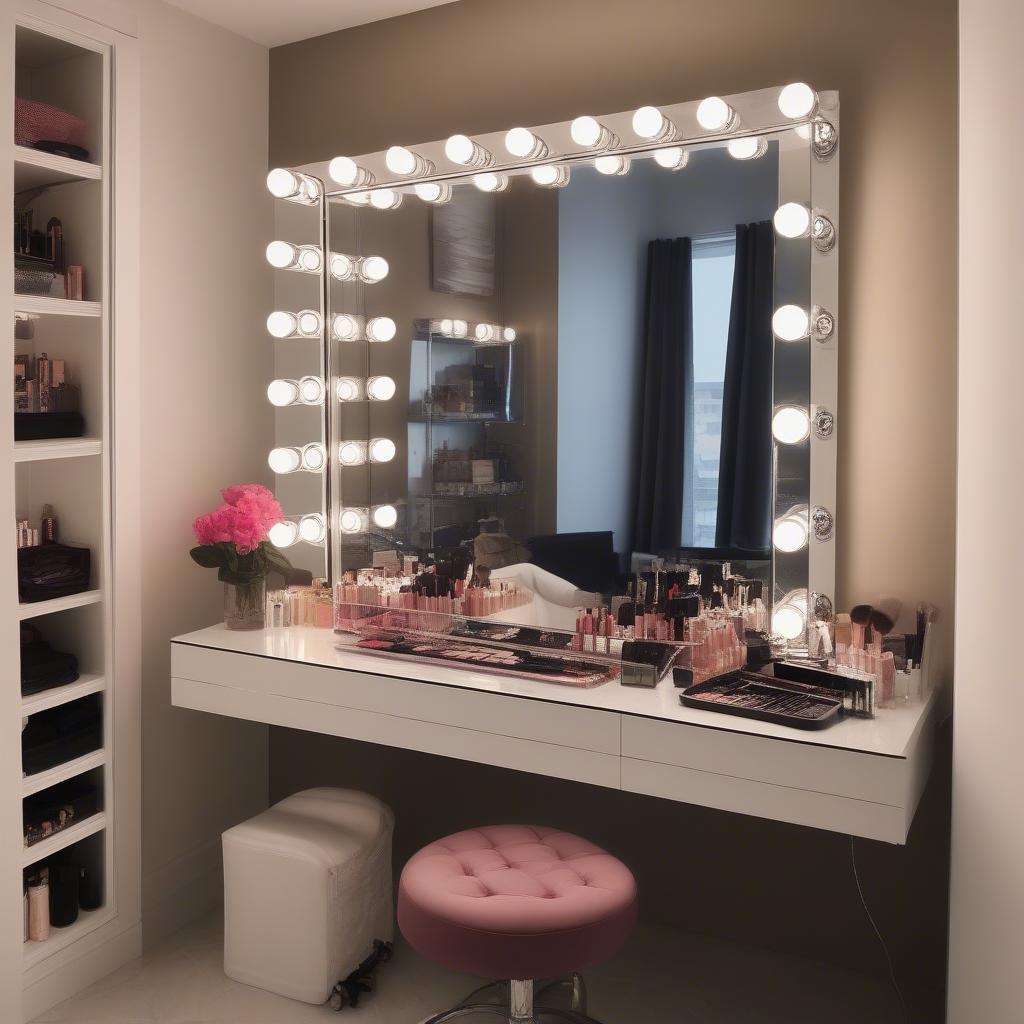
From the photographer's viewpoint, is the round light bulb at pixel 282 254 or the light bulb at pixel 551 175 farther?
the round light bulb at pixel 282 254

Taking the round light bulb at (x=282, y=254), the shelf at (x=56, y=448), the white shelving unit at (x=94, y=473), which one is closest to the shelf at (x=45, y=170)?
the white shelving unit at (x=94, y=473)

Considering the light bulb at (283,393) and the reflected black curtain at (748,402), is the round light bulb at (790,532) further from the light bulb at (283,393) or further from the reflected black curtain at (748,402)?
the light bulb at (283,393)

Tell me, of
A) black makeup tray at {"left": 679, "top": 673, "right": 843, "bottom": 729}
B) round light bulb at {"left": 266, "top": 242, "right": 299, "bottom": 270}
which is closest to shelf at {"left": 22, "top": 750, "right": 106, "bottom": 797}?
round light bulb at {"left": 266, "top": 242, "right": 299, "bottom": 270}

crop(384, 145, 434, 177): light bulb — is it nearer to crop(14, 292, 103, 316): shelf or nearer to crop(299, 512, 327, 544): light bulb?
crop(14, 292, 103, 316): shelf

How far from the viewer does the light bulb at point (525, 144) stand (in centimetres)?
243

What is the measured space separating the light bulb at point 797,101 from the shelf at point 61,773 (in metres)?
2.18

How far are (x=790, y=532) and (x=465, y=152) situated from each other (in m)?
1.19

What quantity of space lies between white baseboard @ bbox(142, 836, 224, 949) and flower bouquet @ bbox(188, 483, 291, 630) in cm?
70

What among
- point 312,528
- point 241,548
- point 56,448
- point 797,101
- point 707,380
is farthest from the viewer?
point 312,528

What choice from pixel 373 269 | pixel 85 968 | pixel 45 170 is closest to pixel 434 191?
pixel 373 269

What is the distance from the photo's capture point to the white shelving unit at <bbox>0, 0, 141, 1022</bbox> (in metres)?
2.41

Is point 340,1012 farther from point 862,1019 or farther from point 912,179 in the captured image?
Answer: point 912,179

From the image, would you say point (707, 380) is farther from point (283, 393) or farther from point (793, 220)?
point (283, 393)

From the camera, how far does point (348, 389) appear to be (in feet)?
8.99
